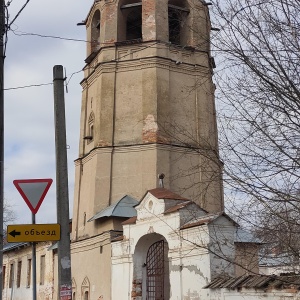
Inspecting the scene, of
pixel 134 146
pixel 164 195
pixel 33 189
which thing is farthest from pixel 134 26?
pixel 33 189

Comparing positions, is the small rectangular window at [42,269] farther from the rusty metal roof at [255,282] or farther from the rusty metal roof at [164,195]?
the rusty metal roof at [255,282]

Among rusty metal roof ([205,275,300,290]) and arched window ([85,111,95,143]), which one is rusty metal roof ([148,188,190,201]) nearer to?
rusty metal roof ([205,275,300,290])

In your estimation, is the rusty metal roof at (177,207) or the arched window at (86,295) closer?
the rusty metal roof at (177,207)

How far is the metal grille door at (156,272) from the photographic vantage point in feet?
59.2

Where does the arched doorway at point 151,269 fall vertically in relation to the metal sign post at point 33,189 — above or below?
below

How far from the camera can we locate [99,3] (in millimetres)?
25062

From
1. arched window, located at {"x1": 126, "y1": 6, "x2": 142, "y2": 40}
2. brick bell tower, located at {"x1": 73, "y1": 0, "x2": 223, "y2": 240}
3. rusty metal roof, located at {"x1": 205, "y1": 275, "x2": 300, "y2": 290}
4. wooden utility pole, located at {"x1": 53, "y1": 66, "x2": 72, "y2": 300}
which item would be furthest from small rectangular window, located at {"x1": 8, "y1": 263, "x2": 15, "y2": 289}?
wooden utility pole, located at {"x1": 53, "y1": 66, "x2": 72, "y2": 300}

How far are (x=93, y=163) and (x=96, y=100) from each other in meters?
2.75

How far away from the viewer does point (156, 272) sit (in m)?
18.1

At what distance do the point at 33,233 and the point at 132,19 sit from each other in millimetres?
19745

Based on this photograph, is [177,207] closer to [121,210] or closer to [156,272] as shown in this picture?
[156,272]

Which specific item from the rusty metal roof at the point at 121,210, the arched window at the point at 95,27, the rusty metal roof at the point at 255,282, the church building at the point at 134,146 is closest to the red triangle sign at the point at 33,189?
the rusty metal roof at the point at 255,282

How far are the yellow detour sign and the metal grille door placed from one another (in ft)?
36.6

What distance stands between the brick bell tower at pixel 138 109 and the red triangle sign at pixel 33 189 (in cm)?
1398
